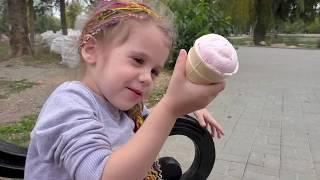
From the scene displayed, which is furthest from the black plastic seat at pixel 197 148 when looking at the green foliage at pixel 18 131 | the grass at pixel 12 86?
the grass at pixel 12 86

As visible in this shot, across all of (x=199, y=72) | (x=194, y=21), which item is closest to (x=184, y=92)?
(x=199, y=72)

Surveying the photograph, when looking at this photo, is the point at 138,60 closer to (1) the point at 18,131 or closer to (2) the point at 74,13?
(1) the point at 18,131

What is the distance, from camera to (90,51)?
4.06ft

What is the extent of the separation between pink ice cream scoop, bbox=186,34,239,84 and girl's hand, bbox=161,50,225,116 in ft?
0.04

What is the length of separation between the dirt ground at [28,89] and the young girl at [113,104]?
198 millimetres

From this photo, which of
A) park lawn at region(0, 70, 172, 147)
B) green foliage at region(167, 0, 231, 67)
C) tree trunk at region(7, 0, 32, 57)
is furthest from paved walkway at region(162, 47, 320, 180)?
tree trunk at region(7, 0, 32, 57)

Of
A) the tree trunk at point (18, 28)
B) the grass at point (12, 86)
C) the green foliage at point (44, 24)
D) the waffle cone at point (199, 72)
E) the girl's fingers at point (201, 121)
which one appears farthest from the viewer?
the green foliage at point (44, 24)

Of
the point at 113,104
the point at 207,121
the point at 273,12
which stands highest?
the point at 113,104

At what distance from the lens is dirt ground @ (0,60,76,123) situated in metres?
5.52

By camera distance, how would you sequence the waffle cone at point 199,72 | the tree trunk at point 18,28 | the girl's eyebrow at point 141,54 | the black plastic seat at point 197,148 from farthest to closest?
the tree trunk at point 18,28 < the black plastic seat at point 197,148 < the girl's eyebrow at point 141,54 < the waffle cone at point 199,72

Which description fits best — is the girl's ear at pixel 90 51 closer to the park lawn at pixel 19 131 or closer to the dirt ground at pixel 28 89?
the dirt ground at pixel 28 89

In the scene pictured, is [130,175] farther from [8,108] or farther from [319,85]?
[319,85]

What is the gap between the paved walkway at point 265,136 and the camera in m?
3.46

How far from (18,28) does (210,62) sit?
13.3 metres
